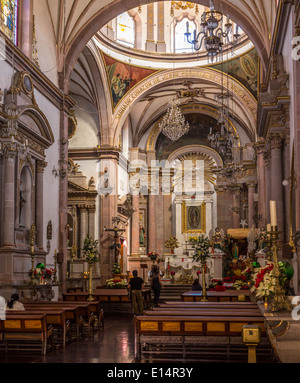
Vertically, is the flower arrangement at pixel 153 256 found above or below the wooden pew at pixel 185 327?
above

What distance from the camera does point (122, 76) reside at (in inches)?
1000

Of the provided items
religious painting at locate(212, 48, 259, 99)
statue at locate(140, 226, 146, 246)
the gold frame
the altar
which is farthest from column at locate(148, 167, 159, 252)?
religious painting at locate(212, 48, 259, 99)

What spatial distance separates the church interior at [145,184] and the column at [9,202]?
0.11 ft

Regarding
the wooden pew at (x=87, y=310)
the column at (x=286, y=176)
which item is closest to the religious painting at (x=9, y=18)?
the wooden pew at (x=87, y=310)

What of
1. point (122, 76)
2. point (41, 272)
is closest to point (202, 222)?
point (122, 76)

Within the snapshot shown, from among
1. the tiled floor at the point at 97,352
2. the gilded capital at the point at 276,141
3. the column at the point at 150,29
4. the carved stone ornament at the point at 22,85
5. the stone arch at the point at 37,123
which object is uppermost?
the column at the point at 150,29

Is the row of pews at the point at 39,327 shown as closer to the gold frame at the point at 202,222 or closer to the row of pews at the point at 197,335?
the row of pews at the point at 197,335

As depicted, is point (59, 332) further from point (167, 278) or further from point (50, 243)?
point (167, 278)

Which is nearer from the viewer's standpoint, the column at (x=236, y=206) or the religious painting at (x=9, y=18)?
the religious painting at (x=9, y=18)

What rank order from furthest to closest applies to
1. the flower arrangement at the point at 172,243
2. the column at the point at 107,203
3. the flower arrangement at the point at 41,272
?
1. the flower arrangement at the point at 172,243
2. the column at the point at 107,203
3. the flower arrangement at the point at 41,272

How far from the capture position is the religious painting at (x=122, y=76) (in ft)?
81.3

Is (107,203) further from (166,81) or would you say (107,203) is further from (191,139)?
(191,139)

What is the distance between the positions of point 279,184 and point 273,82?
268 centimetres

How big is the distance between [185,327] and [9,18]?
10.3 m
